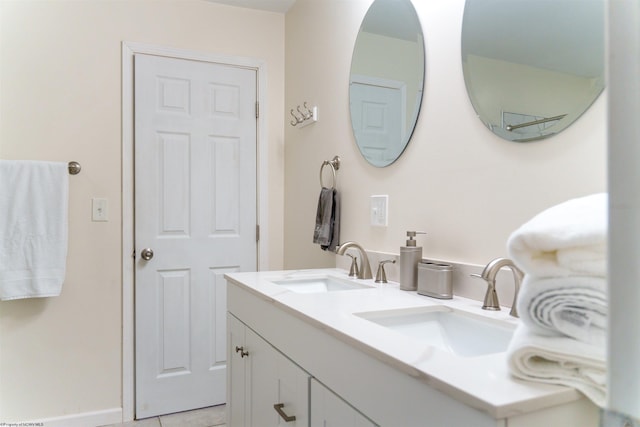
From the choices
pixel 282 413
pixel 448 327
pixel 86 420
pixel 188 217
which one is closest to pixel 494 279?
pixel 448 327

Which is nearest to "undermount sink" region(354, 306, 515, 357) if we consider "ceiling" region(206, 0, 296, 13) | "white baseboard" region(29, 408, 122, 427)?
"white baseboard" region(29, 408, 122, 427)

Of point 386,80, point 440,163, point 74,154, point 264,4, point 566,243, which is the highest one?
point 264,4

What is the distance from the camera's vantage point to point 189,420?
2.34 meters

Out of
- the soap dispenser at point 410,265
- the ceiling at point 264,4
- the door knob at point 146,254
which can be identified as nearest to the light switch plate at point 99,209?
the door knob at point 146,254

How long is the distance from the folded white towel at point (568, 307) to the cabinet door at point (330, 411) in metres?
0.37

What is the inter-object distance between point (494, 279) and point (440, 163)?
0.45 metres

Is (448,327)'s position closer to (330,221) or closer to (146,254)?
(330,221)

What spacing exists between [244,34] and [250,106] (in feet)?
1.39

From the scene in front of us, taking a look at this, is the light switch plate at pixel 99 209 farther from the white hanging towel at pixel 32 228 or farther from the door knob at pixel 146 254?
the door knob at pixel 146 254

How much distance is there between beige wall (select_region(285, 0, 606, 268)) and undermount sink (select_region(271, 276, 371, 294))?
0.20 meters

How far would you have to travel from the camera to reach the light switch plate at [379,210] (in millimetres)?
1649

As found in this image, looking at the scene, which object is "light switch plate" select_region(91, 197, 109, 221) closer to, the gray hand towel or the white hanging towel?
the white hanging towel

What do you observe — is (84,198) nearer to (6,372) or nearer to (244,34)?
(6,372)

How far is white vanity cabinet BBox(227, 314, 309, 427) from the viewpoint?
43.9 inches
